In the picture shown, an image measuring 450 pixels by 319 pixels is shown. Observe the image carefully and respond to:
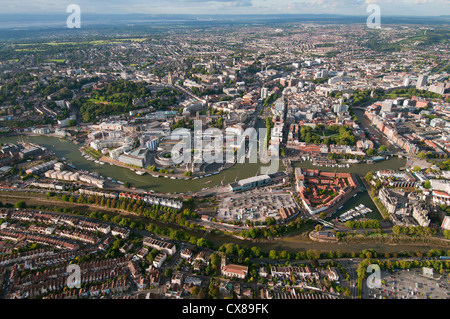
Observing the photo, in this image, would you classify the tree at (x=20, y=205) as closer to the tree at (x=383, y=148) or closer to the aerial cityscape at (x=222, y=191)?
the aerial cityscape at (x=222, y=191)

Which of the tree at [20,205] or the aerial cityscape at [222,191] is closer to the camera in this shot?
the aerial cityscape at [222,191]

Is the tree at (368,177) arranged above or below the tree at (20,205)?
above

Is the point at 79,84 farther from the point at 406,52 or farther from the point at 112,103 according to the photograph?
the point at 406,52

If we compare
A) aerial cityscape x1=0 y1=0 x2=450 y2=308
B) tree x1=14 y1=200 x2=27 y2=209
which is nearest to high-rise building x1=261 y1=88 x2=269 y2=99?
aerial cityscape x1=0 y1=0 x2=450 y2=308

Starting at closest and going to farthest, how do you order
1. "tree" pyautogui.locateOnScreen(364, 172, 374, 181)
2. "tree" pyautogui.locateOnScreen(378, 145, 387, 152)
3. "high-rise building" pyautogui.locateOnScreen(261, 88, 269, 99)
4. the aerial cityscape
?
the aerial cityscape → "tree" pyautogui.locateOnScreen(364, 172, 374, 181) → "tree" pyautogui.locateOnScreen(378, 145, 387, 152) → "high-rise building" pyautogui.locateOnScreen(261, 88, 269, 99)

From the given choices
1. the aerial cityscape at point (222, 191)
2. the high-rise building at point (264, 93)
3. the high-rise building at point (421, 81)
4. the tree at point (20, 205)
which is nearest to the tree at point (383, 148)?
the aerial cityscape at point (222, 191)


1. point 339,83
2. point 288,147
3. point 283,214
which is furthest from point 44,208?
point 339,83

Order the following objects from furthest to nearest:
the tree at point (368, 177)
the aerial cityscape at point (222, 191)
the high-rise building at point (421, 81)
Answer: the high-rise building at point (421, 81)
the tree at point (368, 177)
the aerial cityscape at point (222, 191)

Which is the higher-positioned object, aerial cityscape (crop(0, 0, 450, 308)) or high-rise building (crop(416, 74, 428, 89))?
high-rise building (crop(416, 74, 428, 89))

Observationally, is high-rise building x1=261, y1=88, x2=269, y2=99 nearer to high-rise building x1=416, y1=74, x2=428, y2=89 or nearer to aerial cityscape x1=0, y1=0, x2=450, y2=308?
aerial cityscape x1=0, y1=0, x2=450, y2=308
